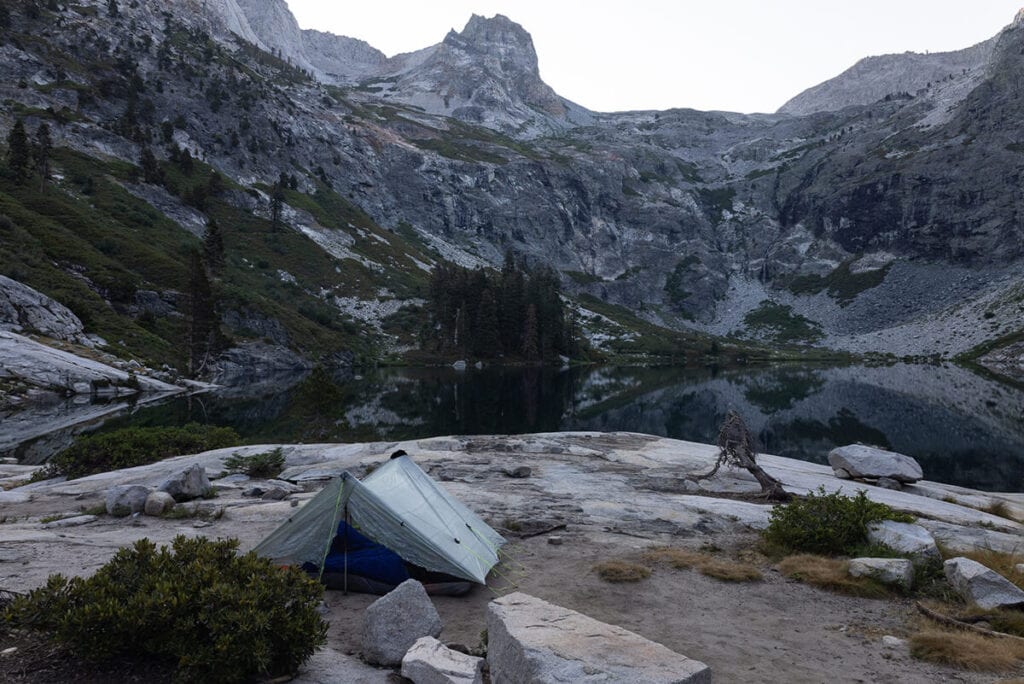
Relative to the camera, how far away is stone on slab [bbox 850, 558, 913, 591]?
464 inches

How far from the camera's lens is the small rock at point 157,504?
52.6 feet

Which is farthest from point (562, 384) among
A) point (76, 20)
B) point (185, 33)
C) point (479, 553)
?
point (185, 33)

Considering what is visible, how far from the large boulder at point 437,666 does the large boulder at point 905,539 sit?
1140cm

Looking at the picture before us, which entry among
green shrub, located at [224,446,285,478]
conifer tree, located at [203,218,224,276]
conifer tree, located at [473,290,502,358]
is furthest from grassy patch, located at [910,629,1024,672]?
conifer tree, located at [473,290,502,358]

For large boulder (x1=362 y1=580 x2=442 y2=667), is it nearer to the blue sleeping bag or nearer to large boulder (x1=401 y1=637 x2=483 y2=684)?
large boulder (x1=401 y1=637 x2=483 y2=684)

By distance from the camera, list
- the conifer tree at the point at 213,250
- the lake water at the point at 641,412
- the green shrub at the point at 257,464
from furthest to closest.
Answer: the conifer tree at the point at 213,250
the lake water at the point at 641,412
the green shrub at the point at 257,464

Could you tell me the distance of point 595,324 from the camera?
554 ft

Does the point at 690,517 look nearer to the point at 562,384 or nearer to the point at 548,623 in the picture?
A: the point at 548,623

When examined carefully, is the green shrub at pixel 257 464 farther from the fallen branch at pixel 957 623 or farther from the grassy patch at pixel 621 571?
the fallen branch at pixel 957 623

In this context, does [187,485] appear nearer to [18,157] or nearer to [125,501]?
[125,501]

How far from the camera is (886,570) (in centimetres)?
1199

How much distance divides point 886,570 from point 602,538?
6.96 m

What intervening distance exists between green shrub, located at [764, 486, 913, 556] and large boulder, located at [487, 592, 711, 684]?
32.4ft

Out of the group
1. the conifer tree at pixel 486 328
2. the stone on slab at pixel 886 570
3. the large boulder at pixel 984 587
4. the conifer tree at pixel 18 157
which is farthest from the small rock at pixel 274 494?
the conifer tree at pixel 18 157
